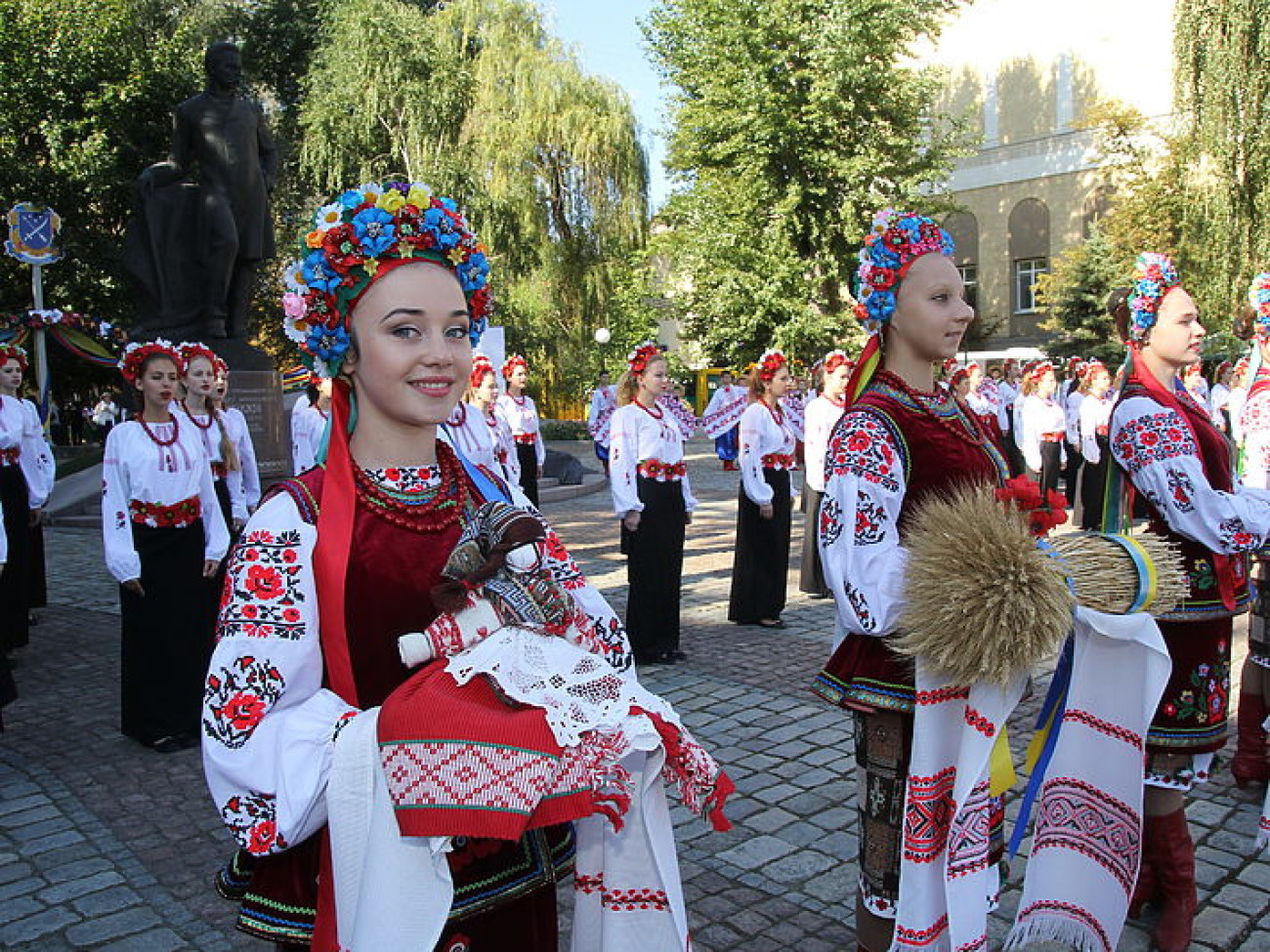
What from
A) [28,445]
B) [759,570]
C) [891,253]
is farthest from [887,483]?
[28,445]

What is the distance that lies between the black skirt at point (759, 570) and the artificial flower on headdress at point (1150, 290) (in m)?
4.79

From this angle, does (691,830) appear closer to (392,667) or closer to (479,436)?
(392,667)

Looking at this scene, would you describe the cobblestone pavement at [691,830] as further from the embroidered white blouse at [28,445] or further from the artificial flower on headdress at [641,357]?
the artificial flower on headdress at [641,357]

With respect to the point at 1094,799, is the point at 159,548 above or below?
above

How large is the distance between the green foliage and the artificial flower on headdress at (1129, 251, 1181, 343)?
77.9 feet

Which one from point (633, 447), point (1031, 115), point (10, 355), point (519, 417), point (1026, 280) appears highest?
point (1031, 115)

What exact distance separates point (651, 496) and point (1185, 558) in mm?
4609

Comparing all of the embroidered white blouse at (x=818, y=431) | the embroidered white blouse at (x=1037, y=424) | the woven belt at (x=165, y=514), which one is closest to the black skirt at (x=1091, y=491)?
the embroidered white blouse at (x=1037, y=424)

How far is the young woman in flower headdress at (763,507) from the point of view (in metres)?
8.55

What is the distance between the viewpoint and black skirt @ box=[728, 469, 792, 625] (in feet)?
28.0

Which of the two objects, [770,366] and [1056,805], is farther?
[770,366]

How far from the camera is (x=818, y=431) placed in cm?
928

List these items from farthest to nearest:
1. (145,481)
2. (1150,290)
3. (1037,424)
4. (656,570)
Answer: (1037,424), (656,570), (145,481), (1150,290)

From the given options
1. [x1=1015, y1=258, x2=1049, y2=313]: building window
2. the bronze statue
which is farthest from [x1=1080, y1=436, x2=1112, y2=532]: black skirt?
[x1=1015, y1=258, x2=1049, y2=313]: building window
